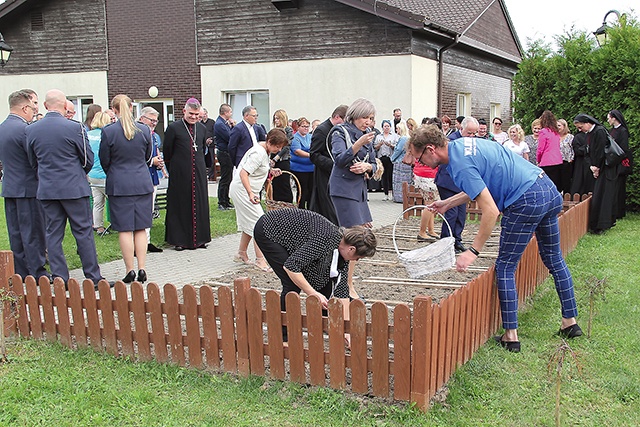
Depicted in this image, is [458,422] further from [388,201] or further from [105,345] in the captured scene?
[388,201]

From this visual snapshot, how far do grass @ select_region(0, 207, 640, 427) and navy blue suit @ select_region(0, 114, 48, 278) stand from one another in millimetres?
1825

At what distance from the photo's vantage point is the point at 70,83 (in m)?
21.2

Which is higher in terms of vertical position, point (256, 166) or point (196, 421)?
point (256, 166)

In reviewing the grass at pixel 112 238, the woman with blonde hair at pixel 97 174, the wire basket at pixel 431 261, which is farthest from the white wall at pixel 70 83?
the wire basket at pixel 431 261

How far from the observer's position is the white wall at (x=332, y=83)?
1689cm

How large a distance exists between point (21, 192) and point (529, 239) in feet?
16.2

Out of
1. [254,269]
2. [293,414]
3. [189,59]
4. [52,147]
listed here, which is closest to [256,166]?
[254,269]

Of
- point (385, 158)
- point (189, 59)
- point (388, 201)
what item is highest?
point (189, 59)

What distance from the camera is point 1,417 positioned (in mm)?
3887

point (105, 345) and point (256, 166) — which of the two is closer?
point (105, 345)

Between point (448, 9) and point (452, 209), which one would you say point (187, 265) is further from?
point (448, 9)

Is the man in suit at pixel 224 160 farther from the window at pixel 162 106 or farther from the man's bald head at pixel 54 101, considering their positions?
the window at pixel 162 106

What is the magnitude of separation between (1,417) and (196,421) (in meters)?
1.20

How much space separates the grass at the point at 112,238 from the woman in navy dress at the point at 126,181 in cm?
129
